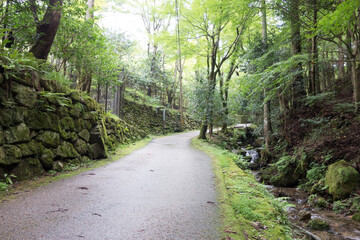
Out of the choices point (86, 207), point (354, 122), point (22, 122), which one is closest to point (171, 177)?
point (86, 207)

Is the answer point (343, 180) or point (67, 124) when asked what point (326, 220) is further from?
point (67, 124)

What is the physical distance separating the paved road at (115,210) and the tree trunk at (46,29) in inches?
171

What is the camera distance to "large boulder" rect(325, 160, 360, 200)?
5930 mm

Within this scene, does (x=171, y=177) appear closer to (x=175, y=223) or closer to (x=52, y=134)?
(x=175, y=223)

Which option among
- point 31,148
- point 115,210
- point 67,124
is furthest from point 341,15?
point 31,148

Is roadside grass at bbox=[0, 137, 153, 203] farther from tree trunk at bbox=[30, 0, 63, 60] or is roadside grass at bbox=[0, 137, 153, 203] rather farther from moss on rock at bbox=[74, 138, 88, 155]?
tree trunk at bbox=[30, 0, 63, 60]

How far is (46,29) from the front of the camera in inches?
256

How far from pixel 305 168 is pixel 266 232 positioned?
262 inches

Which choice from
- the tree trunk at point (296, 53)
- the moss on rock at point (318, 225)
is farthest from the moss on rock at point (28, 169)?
the tree trunk at point (296, 53)

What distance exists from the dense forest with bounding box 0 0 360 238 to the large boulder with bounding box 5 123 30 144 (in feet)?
2.67

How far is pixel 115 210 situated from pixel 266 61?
36.0 ft

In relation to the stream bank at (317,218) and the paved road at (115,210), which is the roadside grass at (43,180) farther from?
the stream bank at (317,218)

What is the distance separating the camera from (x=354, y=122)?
7.80 meters

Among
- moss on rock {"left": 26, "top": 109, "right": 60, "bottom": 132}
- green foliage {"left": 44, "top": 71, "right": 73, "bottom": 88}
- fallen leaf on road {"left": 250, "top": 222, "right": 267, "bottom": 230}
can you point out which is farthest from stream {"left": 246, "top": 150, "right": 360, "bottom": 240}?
green foliage {"left": 44, "top": 71, "right": 73, "bottom": 88}
